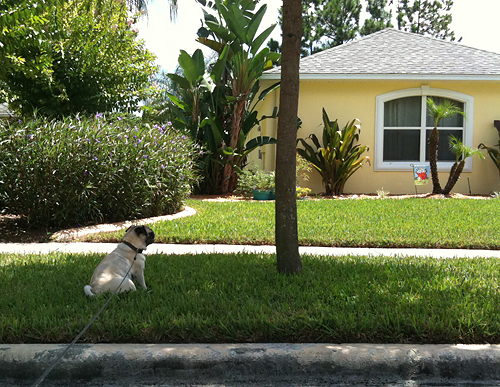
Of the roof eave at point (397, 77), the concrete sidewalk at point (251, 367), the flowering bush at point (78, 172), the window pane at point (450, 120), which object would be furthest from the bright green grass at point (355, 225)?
the roof eave at point (397, 77)

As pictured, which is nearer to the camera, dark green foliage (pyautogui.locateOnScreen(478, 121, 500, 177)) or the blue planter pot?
the blue planter pot

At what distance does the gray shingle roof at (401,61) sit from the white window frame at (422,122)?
67 cm

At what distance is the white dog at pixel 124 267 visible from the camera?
4246mm

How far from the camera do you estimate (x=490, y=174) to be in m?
14.8

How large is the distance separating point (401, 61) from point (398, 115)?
5.78 feet

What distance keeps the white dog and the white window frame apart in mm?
11658

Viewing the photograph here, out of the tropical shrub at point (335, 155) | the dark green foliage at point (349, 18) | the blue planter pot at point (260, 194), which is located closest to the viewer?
the blue planter pot at point (260, 194)

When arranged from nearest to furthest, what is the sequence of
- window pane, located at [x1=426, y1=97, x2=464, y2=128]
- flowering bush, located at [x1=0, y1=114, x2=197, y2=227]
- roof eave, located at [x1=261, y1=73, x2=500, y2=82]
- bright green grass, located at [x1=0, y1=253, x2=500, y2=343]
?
bright green grass, located at [x1=0, y1=253, x2=500, y2=343], flowering bush, located at [x1=0, y1=114, x2=197, y2=227], roof eave, located at [x1=261, y1=73, x2=500, y2=82], window pane, located at [x1=426, y1=97, x2=464, y2=128]

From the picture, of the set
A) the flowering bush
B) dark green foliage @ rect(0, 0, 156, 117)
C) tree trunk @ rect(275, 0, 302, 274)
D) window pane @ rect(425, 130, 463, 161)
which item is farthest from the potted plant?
tree trunk @ rect(275, 0, 302, 274)

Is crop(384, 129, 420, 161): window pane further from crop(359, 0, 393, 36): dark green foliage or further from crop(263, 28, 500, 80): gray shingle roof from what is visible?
crop(359, 0, 393, 36): dark green foliage

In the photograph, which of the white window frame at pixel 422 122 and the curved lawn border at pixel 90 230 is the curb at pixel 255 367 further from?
the white window frame at pixel 422 122

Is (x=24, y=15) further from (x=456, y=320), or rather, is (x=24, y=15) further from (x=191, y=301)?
(x=456, y=320)

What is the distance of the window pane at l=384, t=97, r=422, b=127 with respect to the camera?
49.4ft

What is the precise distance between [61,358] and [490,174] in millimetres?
14700
